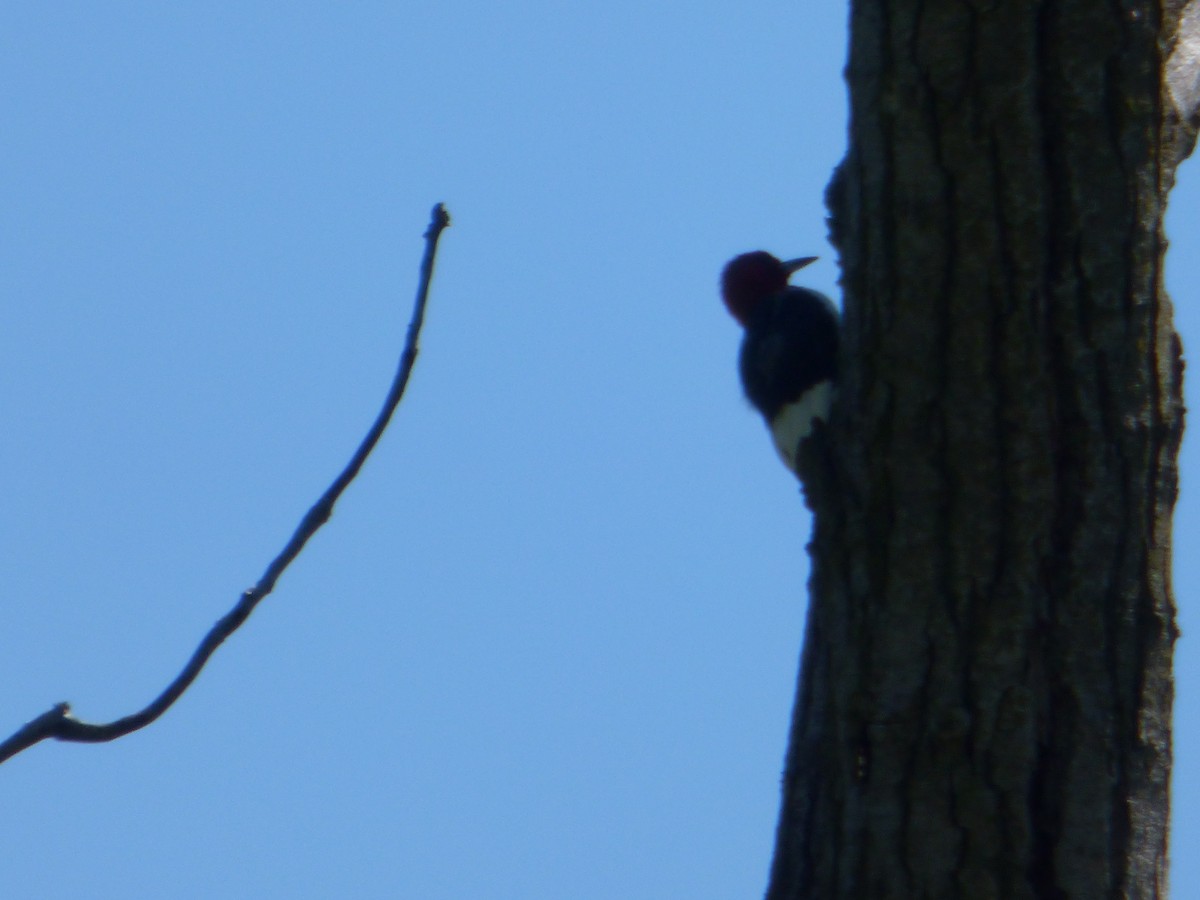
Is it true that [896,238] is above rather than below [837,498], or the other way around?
above

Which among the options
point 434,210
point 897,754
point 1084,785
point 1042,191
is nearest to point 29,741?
point 434,210

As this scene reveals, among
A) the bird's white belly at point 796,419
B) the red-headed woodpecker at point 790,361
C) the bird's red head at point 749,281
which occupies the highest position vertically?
the bird's red head at point 749,281

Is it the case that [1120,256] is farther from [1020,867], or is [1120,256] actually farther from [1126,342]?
[1020,867]

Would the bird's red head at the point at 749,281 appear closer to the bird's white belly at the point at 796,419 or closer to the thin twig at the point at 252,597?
the bird's white belly at the point at 796,419

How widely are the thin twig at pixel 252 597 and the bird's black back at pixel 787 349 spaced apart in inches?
78.3

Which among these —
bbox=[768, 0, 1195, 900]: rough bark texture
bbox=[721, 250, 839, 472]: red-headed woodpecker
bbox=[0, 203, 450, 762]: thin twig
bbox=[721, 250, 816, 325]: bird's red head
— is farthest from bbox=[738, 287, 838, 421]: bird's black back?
bbox=[0, 203, 450, 762]: thin twig

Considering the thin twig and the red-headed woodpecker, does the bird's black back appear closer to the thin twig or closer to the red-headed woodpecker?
the red-headed woodpecker

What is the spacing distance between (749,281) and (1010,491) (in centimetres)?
308

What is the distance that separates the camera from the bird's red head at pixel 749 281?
5.44 meters

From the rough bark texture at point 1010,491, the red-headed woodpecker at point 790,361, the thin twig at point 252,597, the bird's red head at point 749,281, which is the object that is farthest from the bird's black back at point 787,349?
the thin twig at point 252,597

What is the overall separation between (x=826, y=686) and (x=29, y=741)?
1405mm

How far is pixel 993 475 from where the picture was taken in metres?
2.46

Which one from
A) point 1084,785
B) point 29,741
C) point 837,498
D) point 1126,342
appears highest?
point 1126,342

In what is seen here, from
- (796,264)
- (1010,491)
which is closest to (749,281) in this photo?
(796,264)
